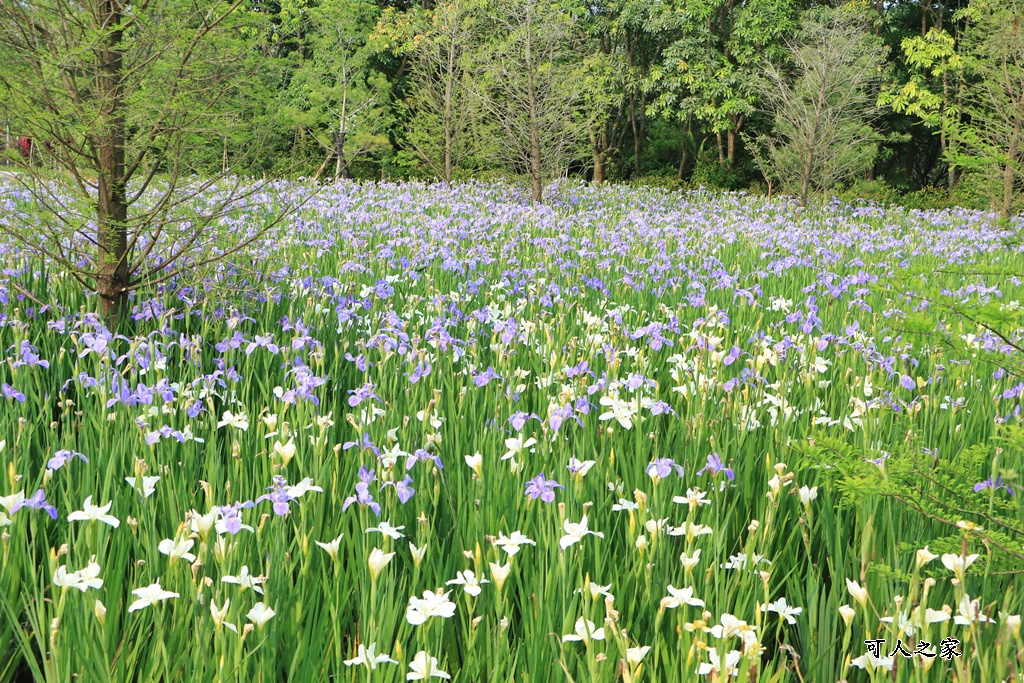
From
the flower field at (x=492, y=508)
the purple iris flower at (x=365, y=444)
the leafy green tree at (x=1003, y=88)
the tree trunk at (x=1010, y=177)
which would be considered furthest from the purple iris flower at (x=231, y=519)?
the tree trunk at (x=1010, y=177)

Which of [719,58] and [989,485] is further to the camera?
[719,58]

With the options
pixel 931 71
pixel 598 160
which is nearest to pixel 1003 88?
pixel 931 71

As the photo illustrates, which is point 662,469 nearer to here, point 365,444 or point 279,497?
point 365,444

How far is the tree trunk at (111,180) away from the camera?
12.0 feet

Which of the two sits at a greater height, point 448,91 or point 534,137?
point 448,91

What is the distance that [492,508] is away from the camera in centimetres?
209

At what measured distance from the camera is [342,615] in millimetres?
1795

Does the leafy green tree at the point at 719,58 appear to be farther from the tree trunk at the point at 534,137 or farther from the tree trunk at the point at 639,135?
the tree trunk at the point at 534,137

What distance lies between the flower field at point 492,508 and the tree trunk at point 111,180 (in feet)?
0.84

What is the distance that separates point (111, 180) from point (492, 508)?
3053mm

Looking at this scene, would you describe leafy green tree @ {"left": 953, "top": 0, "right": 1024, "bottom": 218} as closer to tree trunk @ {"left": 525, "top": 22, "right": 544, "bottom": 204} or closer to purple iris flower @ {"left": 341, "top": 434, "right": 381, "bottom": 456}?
tree trunk @ {"left": 525, "top": 22, "right": 544, "bottom": 204}

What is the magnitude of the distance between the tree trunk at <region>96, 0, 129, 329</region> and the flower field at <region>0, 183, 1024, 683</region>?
10.1 inches

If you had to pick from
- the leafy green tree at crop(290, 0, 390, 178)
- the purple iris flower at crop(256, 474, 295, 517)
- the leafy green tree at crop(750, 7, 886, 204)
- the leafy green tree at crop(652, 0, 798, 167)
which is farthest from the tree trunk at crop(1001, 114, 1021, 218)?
the purple iris flower at crop(256, 474, 295, 517)

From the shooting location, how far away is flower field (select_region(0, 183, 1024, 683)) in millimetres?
1533
